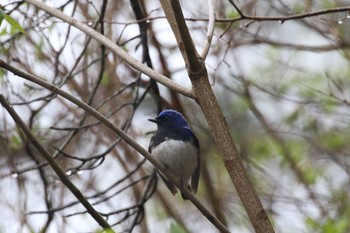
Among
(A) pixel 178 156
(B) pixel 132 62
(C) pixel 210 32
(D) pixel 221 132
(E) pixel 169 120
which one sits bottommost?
(D) pixel 221 132

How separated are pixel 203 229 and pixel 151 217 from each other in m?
0.61

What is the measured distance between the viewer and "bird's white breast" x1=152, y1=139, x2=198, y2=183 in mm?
4750

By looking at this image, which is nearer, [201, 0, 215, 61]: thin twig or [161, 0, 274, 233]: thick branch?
[161, 0, 274, 233]: thick branch

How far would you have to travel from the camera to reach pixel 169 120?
201 inches

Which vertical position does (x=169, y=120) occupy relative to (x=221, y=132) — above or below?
above

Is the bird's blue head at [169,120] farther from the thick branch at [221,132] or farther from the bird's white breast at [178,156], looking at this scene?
the thick branch at [221,132]

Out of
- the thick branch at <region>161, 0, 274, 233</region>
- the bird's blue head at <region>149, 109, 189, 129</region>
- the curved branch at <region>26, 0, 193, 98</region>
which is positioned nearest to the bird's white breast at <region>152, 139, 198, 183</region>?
the bird's blue head at <region>149, 109, 189, 129</region>

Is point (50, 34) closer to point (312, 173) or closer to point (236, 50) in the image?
point (236, 50)

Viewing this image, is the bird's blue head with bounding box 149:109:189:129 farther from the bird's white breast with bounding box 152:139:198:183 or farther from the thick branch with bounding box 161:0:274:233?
the thick branch with bounding box 161:0:274:233

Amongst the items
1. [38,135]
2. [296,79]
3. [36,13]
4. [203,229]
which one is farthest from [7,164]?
[296,79]

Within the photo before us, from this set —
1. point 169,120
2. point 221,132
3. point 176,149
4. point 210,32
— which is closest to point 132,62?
point 210,32

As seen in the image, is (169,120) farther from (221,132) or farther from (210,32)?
(221,132)

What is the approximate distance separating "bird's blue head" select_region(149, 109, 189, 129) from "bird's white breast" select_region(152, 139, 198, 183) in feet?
0.68

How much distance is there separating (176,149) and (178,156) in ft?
0.17
